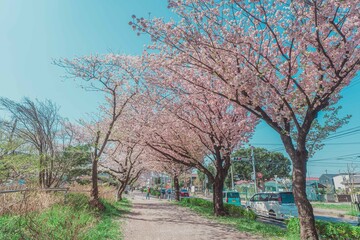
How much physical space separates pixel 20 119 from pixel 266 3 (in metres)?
13.2

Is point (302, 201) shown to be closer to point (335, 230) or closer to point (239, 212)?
point (335, 230)

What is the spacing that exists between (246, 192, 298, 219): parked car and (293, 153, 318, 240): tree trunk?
7947 mm

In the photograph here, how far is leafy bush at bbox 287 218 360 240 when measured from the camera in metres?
6.30

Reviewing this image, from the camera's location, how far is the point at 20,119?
41.8ft

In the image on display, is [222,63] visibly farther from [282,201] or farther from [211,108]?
[282,201]

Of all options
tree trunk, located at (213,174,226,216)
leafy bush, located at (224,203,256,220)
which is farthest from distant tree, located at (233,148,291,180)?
tree trunk, located at (213,174,226,216)

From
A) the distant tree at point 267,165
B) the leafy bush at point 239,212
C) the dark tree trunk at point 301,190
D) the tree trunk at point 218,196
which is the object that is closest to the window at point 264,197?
the leafy bush at point 239,212

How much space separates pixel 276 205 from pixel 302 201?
9.19 m

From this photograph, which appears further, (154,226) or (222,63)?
(154,226)

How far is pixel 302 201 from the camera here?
20.7ft

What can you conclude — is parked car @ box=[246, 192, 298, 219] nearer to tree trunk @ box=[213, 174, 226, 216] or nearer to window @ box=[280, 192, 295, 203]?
window @ box=[280, 192, 295, 203]

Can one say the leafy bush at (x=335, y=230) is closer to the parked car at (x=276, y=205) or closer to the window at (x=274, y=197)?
the parked car at (x=276, y=205)

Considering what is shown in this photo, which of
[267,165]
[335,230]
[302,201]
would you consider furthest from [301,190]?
[267,165]

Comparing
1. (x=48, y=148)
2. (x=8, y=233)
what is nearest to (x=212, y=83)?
(x=8, y=233)
